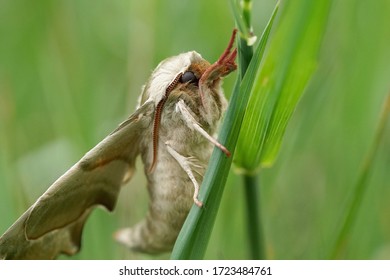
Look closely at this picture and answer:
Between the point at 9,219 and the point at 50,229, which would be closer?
the point at 50,229

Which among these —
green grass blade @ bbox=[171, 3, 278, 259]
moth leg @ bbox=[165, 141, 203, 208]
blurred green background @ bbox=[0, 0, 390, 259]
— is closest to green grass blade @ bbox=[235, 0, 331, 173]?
green grass blade @ bbox=[171, 3, 278, 259]

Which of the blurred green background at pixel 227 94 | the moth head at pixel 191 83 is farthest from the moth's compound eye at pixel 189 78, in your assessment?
the blurred green background at pixel 227 94

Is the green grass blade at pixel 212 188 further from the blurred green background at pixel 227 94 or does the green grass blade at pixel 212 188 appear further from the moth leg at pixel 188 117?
the blurred green background at pixel 227 94

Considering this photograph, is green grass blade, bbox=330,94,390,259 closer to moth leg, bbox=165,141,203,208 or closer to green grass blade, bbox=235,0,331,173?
green grass blade, bbox=235,0,331,173

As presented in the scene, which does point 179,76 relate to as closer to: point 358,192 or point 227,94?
point 358,192

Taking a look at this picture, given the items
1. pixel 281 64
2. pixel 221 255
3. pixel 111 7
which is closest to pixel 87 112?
pixel 221 255

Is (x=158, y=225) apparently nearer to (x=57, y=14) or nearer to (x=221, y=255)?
(x=221, y=255)
